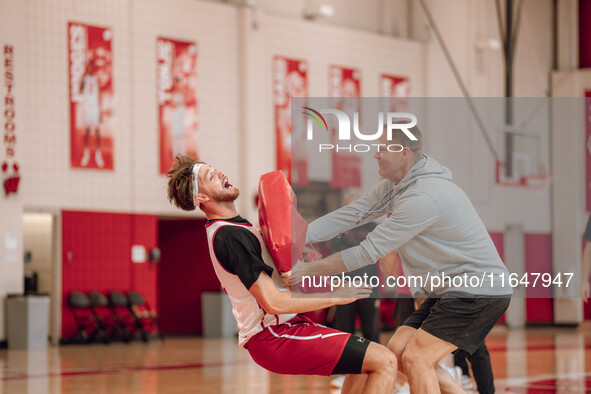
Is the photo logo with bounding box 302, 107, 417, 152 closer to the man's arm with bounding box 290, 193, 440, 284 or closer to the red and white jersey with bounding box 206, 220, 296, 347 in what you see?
the man's arm with bounding box 290, 193, 440, 284

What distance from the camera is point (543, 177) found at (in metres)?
6.07

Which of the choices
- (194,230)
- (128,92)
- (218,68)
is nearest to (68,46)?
(128,92)

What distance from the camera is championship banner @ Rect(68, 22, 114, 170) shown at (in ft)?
52.0

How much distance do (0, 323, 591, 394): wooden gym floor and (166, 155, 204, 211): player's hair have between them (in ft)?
12.2

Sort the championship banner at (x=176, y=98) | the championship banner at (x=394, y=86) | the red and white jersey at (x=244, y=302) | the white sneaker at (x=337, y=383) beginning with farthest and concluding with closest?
the championship banner at (x=394, y=86)
the championship banner at (x=176, y=98)
the white sneaker at (x=337, y=383)
the red and white jersey at (x=244, y=302)

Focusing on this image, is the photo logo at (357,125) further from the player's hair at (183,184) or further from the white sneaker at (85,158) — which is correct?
the white sneaker at (85,158)

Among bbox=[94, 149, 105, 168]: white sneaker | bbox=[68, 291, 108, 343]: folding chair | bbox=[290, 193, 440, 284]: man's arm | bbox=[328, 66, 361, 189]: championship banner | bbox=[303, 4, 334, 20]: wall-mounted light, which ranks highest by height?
bbox=[303, 4, 334, 20]: wall-mounted light

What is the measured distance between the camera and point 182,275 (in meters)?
18.9

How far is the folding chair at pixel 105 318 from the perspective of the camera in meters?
15.8

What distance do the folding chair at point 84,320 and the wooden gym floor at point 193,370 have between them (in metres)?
0.32

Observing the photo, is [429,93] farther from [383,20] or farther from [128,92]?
[128,92]

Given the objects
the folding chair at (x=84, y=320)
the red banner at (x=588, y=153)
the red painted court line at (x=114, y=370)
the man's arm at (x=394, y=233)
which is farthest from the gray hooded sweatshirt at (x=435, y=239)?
the folding chair at (x=84, y=320)

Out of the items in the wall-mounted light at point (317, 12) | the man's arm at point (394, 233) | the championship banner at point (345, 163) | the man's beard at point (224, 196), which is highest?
the wall-mounted light at point (317, 12)

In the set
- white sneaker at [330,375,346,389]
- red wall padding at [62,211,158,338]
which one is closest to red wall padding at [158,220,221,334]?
red wall padding at [62,211,158,338]
